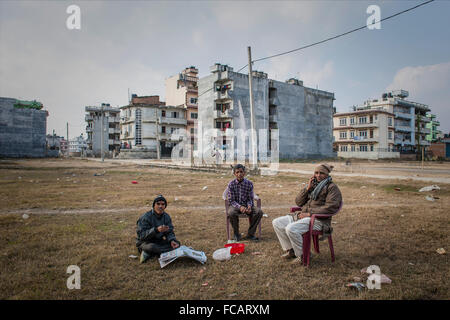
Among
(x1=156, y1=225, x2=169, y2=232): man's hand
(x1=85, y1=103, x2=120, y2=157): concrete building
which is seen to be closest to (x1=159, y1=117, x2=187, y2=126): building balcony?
(x1=85, y1=103, x2=120, y2=157): concrete building

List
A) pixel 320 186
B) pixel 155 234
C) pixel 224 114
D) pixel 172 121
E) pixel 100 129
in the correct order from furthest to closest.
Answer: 1. pixel 100 129
2. pixel 172 121
3. pixel 224 114
4. pixel 155 234
5. pixel 320 186

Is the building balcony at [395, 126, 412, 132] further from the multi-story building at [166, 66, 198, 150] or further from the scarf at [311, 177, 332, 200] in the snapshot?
the scarf at [311, 177, 332, 200]

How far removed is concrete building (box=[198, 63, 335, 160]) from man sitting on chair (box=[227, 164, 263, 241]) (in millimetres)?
38044

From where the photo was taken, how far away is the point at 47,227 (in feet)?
20.0

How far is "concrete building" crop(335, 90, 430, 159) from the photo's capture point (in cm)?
7050

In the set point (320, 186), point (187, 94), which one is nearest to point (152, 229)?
point (320, 186)

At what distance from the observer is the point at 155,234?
4484 mm

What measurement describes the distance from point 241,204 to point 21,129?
54295 mm

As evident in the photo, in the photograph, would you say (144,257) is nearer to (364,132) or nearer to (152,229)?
(152,229)
